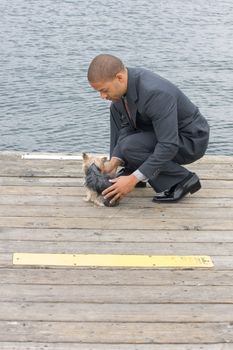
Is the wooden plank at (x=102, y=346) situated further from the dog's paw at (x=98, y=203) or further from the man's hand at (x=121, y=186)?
the dog's paw at (x=98, y=203)

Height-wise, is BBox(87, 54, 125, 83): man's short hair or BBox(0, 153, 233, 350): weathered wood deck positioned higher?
BBox(87, 54, 125, 83): man's short hair

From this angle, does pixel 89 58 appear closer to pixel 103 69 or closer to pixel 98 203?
pixel 98 203

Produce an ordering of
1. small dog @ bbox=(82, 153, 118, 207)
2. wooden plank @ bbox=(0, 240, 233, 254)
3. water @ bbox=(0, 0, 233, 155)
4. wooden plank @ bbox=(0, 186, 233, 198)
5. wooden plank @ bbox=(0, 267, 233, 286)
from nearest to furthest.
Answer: wooden plank @ bbox=(0, 267, 233, 286) → wooden plank @ bbox=(0, 240, 233, 254) → small dog @ bbox=(82, 153, 118, 207) → wooden plank @ bbox=(0, 186, 233, 198) → water @ bbox=(0, 0, 233, 155)

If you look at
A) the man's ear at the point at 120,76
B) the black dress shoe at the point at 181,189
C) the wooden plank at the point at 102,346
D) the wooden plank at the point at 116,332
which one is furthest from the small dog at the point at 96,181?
the wooden plank at the point at 102,346

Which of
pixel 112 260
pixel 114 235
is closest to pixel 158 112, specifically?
pixel 114 235

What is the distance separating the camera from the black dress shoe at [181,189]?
523cm

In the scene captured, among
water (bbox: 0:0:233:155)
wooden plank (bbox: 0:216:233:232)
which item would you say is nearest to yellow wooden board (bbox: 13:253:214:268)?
wooden plank (bbox: 0:216:233:232)

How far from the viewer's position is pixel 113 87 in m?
4.73

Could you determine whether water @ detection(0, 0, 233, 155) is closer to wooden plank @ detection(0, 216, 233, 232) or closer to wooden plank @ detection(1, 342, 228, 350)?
wooden plank @ detection(0, 216, 233, 232)

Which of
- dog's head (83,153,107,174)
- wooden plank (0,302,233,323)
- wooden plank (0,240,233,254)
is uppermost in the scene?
wooden plank (0,302,233,323)

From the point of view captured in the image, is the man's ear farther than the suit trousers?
No

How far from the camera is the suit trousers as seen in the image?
5.12 metres

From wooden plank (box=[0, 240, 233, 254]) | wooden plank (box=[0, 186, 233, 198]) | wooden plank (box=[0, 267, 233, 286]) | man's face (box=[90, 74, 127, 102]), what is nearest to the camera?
wooden plank (box=[0, 267, 233, 286])

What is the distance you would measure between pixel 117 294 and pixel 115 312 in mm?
198
